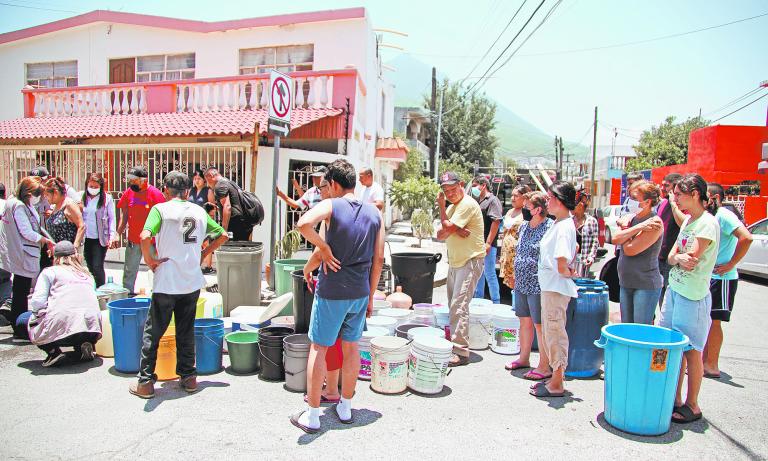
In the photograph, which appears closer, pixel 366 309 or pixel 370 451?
pixel 370 451

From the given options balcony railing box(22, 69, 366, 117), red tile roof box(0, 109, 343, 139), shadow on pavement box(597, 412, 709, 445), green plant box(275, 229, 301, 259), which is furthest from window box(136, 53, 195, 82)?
shadow on pavement box(597, 412, 709, 445)

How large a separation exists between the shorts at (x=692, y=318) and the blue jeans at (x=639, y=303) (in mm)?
626

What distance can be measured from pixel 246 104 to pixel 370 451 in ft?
33.5

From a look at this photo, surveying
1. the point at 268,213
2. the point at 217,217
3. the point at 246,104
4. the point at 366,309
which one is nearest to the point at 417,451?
the point at 366,309

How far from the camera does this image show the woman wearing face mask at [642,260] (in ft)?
16.1

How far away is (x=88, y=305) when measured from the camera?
17.3 feet

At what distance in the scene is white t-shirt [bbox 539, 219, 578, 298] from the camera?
4473 millimetres

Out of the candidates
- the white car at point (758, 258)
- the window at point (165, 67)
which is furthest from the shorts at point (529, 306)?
the window at point (165, 67)

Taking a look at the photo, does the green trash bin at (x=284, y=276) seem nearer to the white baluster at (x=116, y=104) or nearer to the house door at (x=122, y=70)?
the white baluster at (x=116, y=104)

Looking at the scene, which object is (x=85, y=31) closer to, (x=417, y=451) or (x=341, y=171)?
(x=341, y=171)

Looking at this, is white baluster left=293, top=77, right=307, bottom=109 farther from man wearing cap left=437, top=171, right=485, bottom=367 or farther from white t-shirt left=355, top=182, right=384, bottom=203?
man wearing cap left=437, top=171, right=485, bottom=367

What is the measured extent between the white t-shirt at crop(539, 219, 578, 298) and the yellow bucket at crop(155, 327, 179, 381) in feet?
11.0

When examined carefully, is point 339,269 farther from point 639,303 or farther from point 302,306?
point 639,303

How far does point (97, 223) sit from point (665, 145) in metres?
41.8
